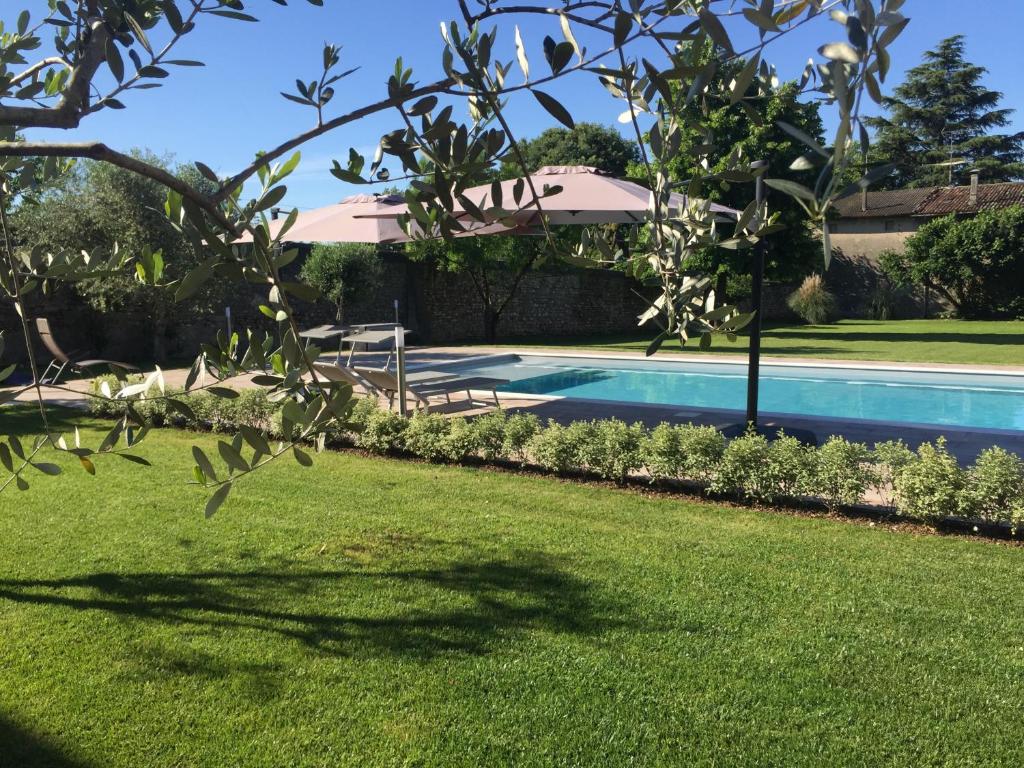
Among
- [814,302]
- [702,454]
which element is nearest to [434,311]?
[814,302]

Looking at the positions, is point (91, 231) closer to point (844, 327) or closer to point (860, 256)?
point (844, 327)

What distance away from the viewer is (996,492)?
4957 mm

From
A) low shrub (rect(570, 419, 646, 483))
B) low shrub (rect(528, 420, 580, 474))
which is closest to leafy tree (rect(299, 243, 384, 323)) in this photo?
low shrub (rect(528, 420, 580, 474))

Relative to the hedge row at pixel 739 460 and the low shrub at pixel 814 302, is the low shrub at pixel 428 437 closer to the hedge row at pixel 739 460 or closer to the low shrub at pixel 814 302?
the hedge row at pixel 739 460

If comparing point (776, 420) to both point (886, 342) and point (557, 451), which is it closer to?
point (557, 451)

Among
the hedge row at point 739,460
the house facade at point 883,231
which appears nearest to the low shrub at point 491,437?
the hedge row at point 739,460

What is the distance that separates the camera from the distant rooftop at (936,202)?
32.6 m

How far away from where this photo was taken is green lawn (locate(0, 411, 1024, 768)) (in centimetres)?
287

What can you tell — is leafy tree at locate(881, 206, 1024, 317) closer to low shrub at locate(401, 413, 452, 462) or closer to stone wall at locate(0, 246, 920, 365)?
stone wall at locate(0, 246, 920, 365)

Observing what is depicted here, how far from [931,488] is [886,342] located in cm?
1668

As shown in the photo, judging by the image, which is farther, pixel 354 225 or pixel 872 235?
pixel 872 235

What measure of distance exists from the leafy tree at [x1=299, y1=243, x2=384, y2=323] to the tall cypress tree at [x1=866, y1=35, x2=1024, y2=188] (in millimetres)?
33367

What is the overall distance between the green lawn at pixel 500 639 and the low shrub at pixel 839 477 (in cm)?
30

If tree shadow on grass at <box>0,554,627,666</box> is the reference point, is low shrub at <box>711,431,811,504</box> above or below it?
above
